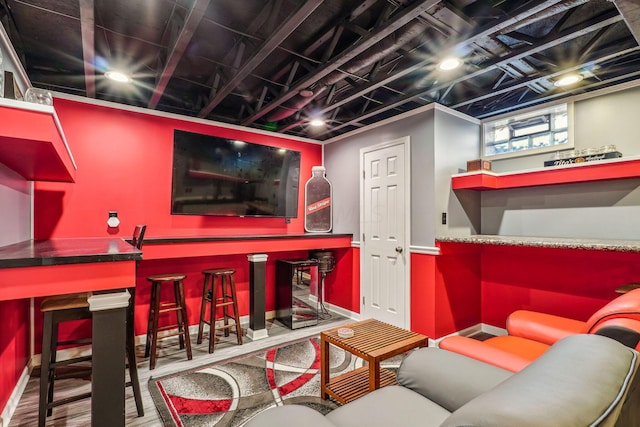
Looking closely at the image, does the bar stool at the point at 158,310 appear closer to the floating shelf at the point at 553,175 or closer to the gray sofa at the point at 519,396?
the gray sofa at the point at 519,396

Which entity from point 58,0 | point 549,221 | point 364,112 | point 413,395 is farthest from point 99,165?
point 549,221

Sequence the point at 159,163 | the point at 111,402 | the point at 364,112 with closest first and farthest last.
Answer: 1. the point at 111,402
2. the point at 159,163
3. the point at 364,112

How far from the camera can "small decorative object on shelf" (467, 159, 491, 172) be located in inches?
131

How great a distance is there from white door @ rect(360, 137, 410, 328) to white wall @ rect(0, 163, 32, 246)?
11.4 ft

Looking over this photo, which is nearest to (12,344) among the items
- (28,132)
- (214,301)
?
(214,301)

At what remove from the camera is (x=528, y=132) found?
3496mm

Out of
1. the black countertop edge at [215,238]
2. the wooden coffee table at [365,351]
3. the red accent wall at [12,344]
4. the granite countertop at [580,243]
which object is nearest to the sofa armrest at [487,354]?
the wooden coffee table at [365,351]

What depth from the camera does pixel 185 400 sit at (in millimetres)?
2283

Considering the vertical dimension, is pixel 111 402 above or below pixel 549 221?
below

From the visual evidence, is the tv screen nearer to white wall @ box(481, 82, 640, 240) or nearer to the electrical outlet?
the electrical outlet

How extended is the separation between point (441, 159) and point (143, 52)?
3142 mm

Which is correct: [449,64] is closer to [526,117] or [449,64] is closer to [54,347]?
[526,117]

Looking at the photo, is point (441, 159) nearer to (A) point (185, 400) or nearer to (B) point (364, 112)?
(B) point (364, 112)

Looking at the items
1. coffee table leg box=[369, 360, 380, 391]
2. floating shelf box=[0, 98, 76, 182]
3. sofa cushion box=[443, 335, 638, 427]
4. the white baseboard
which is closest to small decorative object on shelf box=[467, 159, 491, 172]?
coffee table leg box=[369, 360, 380, 391]
